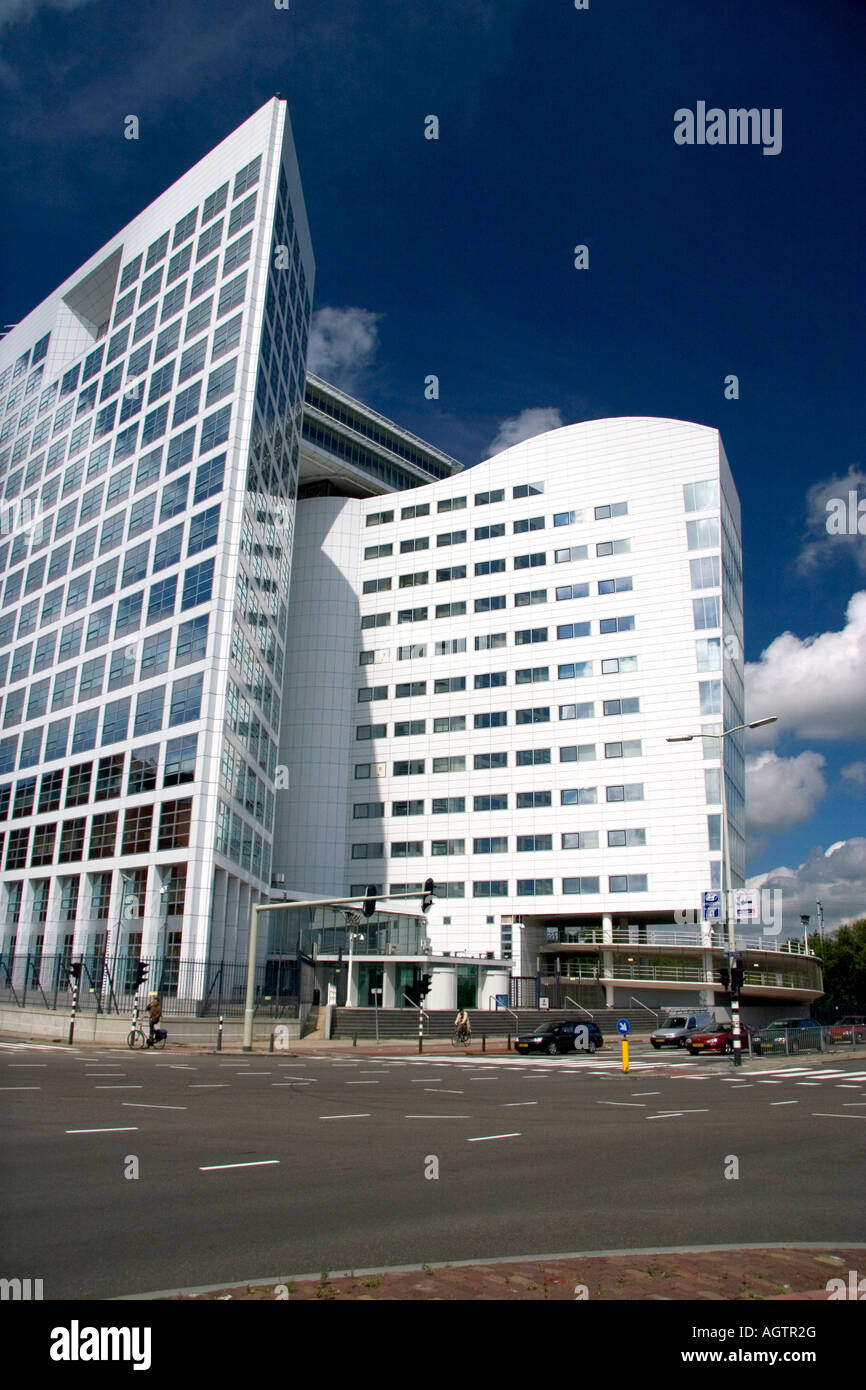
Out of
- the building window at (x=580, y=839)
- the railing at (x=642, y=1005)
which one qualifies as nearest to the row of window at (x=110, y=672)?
the building window at (x=580, y=839)

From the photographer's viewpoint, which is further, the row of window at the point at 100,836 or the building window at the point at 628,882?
the building window at the point at 628,882

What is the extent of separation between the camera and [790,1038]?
38.0 m

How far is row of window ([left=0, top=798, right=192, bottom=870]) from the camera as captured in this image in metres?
51.8

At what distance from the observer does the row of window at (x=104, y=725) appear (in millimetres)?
53406

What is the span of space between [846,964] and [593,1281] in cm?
11157

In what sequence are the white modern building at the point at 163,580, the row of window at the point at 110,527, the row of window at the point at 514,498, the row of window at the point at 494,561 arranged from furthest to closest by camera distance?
the row of window at the point at 514,498, the row of window at the point at 494,561, the row of window at the point at 110,527, the white modern building at the point at 163,580

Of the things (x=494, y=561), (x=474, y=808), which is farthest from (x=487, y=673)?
(x=474, y=808)

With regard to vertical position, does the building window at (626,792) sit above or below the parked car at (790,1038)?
above

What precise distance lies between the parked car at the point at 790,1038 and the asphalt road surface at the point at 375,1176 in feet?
59.0

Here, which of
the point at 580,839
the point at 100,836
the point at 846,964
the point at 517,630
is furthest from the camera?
the point at 846,964

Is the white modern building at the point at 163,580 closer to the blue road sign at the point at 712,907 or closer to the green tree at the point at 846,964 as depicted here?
the blue road sign at the point at 712,907

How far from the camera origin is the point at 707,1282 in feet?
18.5

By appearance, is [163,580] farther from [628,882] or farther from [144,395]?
[628,882]

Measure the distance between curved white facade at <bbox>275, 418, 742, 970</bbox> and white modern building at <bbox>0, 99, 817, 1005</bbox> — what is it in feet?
0.81
